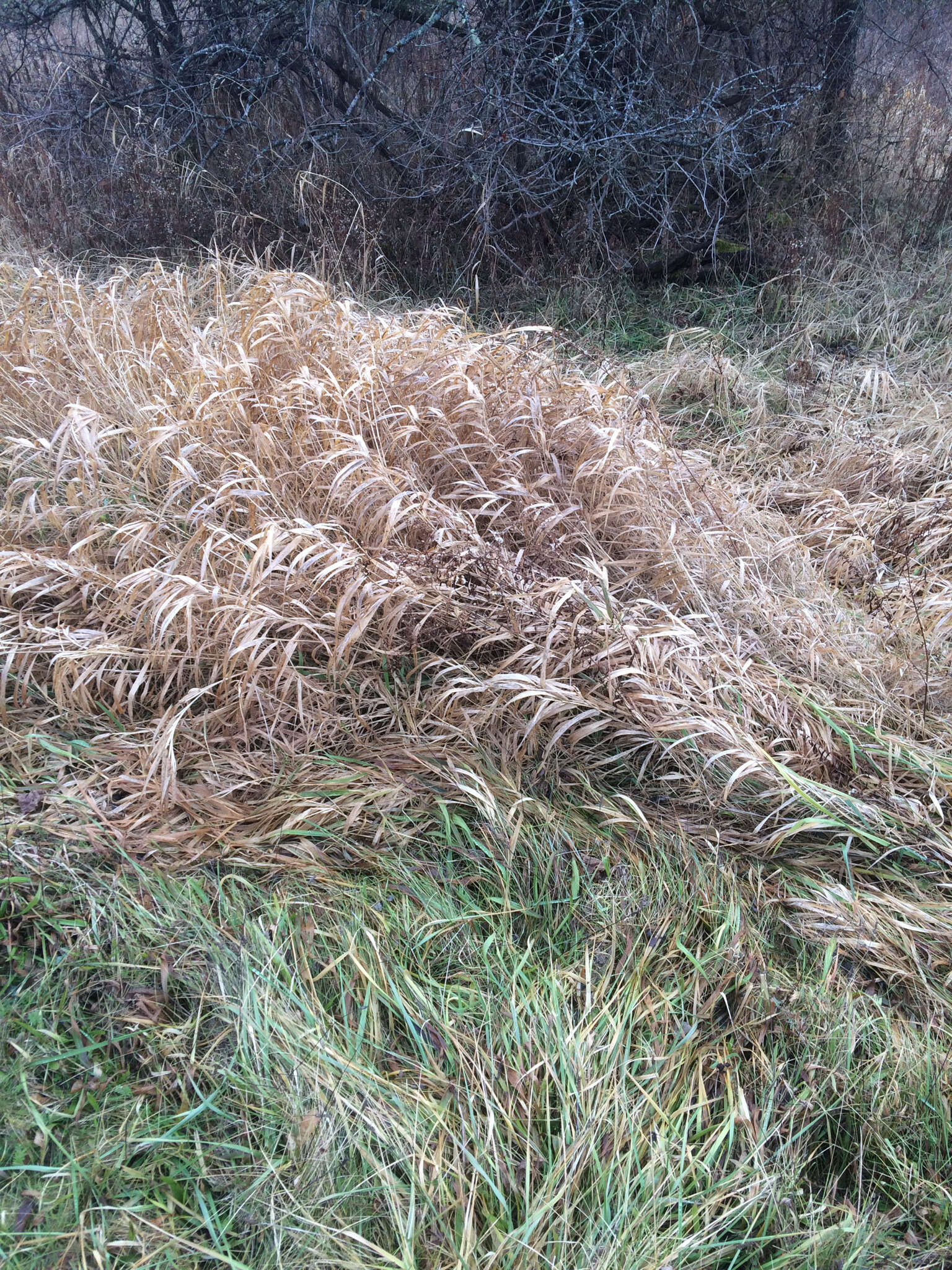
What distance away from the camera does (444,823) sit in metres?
2.10

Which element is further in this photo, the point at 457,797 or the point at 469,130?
the point at 469,130

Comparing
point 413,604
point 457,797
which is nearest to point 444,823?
point 457,797

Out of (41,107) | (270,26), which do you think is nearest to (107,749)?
(270,26)

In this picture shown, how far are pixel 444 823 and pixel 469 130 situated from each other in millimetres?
4119

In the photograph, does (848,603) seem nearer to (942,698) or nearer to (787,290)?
(942,698)

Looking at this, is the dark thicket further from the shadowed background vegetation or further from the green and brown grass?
the green and brown grass

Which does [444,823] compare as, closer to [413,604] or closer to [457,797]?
[457,797]

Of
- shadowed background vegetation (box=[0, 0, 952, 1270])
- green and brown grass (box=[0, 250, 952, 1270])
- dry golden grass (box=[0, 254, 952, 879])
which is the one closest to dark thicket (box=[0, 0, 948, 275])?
shadowed background vegetation (box=[0, 0, 952, 1270])

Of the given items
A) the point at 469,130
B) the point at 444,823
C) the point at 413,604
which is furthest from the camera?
the point at 469,130

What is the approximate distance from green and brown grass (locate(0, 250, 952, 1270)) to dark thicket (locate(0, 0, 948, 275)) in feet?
7.11

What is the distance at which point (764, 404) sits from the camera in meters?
4.26

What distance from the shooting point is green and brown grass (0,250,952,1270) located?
1.54 meters

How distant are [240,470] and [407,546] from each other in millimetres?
607

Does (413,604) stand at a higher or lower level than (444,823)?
higher
